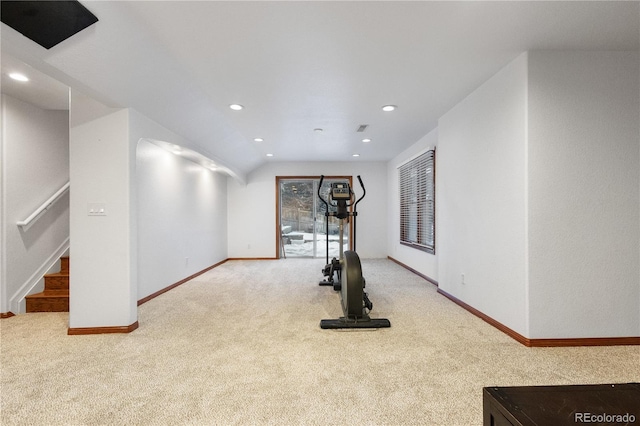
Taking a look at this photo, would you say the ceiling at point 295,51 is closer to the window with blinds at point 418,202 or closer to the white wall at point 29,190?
the white wall at point 29,190

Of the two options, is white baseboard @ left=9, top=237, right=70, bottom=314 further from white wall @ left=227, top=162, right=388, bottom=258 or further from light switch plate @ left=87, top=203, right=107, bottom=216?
white wall @ left=227, top=162, right=388, bottom=258

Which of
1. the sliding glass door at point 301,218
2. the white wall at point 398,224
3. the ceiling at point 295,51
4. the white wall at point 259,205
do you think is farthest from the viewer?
the sliding glass door at point 301,218

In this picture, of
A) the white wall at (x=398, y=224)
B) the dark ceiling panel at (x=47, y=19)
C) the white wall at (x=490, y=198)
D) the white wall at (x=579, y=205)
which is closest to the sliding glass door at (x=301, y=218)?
the white wall at (x=398, y=224)

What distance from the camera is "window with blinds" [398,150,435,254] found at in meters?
5.02

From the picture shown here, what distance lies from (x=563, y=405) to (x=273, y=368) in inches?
68.6

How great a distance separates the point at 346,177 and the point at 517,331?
5338 millimetres

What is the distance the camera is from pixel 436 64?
265 centimetres

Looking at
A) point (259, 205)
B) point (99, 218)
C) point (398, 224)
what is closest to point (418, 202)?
point (398, 224)

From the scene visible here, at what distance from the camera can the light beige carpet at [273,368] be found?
169 centimetres

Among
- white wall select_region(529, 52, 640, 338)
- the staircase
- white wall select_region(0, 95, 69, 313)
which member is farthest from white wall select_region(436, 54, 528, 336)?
white wall select_region(0, 95, 69, 313)

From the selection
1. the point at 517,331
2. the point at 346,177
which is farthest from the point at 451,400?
the point at 346,177

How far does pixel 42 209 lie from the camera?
3.61 meters

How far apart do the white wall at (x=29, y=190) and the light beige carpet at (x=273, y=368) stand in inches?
21.1

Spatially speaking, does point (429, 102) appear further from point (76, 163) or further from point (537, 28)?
point (76, 163)
